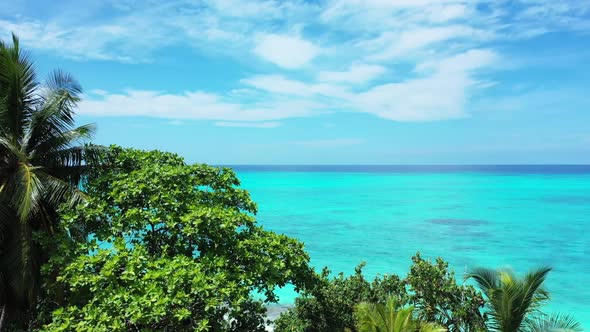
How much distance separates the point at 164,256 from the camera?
7.70m

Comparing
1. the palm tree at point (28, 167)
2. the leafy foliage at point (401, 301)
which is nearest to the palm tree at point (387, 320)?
the leafy foliage at point (401, 301)

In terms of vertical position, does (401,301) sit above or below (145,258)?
below

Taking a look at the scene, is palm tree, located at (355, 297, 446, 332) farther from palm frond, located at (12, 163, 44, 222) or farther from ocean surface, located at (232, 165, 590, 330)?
ocean surface, located at (232, 165, 590, 330)

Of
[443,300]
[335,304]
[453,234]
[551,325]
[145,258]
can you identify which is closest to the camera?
[145,258]

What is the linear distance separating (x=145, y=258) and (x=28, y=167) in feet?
10.1

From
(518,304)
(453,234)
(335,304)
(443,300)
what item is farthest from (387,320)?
(453,234)

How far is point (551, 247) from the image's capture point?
109 ft

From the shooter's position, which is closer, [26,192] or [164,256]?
[26,192]

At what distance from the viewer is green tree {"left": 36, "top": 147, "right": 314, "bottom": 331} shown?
668 cm

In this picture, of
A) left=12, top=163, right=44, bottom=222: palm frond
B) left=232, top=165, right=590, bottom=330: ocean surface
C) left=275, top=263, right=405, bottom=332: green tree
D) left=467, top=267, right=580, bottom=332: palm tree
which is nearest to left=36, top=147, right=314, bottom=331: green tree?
left=12, top=163, right=44, bottom=222: palm frond

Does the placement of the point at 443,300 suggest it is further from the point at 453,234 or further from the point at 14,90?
the point at 453,234

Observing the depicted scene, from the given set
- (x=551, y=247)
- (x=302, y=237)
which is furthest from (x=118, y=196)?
(x=551, y=247)

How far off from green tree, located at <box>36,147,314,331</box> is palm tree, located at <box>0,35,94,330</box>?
1.81ft

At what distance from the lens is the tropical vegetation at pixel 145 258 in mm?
6910
